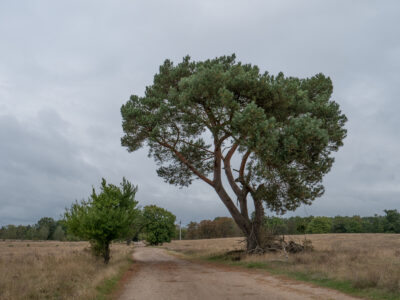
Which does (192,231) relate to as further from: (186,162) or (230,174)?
(186,162)

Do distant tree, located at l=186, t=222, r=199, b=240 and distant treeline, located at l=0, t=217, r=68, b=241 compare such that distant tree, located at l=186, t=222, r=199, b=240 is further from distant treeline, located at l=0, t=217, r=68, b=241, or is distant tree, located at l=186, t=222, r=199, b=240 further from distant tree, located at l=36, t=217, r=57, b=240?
distant tree, located at l=36, t=217, r=57, b=240

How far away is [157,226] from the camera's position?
2992 inches

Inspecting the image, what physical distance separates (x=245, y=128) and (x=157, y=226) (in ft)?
206

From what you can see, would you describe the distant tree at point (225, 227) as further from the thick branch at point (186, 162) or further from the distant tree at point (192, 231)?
the thick branch at point (186, 162)

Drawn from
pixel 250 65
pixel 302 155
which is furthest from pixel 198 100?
pixel 302 155

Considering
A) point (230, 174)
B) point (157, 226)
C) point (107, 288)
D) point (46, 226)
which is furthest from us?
point (46, 226)

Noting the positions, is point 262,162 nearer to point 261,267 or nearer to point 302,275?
point 261,267

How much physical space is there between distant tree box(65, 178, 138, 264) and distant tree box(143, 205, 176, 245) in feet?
184

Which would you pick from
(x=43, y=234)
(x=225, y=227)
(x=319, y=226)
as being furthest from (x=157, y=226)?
(x=43, y=234)

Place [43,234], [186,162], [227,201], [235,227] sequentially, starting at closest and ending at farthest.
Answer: [227,201] < [186,162] < [235,227] < [43,234]

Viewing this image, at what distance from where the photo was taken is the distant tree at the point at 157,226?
→ 7550 centimetres

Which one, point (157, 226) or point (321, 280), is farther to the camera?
point (157, 226)

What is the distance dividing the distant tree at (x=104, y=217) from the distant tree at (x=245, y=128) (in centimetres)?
446

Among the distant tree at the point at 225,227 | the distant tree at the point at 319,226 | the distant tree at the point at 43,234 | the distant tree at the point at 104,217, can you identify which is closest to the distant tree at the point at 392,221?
the distant tree at the point at 319,226
